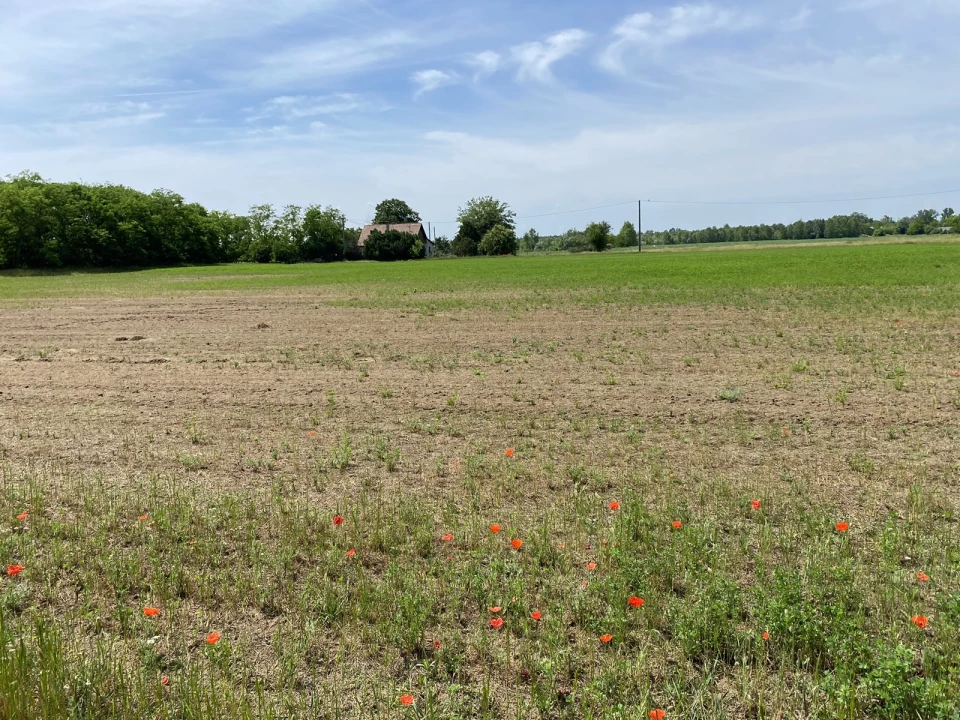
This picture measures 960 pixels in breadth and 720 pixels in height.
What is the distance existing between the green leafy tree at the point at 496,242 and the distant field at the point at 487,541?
108 metres

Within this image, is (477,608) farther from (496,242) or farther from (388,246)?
(496,242)

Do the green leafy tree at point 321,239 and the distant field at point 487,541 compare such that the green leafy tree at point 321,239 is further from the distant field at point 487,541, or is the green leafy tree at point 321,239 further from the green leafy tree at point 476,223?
the distant field at point 487,541

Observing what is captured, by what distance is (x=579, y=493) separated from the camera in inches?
239

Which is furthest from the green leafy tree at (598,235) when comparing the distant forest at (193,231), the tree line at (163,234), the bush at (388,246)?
the bush at (388,246)

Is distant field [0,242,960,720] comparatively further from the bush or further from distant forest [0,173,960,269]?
the bush

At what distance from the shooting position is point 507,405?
9.50 m

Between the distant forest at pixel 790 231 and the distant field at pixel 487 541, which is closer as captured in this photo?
the distant field at pixel 487 541

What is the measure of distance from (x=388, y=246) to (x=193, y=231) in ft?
94.2

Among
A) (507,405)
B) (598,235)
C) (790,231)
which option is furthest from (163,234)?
(790,231)

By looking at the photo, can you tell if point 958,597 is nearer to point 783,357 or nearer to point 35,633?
point 35,633

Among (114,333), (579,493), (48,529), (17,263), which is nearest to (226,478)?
(48,529)

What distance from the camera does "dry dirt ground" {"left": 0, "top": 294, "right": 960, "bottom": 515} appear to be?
676 cm

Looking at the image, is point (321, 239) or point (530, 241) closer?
point (321, 239)

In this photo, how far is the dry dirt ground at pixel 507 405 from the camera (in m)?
6.76
